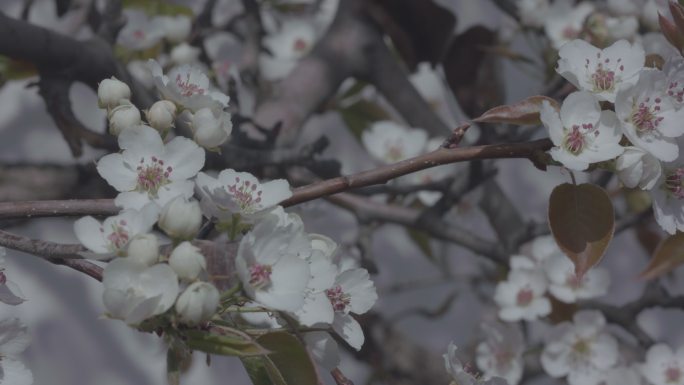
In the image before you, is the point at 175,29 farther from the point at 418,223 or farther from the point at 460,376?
the point at 460,376

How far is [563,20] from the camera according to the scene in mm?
1400

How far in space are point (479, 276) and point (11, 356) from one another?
1.22 metres

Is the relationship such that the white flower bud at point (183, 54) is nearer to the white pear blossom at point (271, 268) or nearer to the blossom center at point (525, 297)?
the blossom center at point (525, 297)

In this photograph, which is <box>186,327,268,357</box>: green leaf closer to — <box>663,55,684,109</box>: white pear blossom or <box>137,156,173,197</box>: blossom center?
<box>137,156,173,197</box>: blossom center

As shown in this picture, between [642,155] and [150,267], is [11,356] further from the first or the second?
[642,155]

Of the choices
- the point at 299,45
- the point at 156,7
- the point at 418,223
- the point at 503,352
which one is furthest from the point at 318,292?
the point at 299,45

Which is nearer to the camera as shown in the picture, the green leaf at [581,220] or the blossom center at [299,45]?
the green leaf at [581,220]

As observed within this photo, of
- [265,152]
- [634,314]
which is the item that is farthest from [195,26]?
[634,314]

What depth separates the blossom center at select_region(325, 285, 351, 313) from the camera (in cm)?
66

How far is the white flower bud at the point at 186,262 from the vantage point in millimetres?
540

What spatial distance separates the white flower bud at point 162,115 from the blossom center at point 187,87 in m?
0.02

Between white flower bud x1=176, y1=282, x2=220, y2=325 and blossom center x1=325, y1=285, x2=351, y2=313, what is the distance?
143 millimetres

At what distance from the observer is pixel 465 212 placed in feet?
4.68

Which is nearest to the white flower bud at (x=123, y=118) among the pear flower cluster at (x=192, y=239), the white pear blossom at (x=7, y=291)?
the pear flower cluster at (x=192, y=239)
